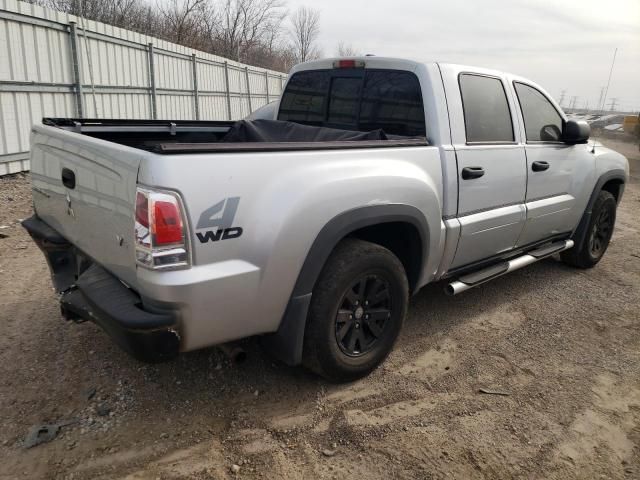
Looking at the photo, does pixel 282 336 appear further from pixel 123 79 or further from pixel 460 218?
→ pixel 123 79

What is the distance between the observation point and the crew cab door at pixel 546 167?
4.12 meters

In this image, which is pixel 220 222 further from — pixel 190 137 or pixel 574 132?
pixel 574 132

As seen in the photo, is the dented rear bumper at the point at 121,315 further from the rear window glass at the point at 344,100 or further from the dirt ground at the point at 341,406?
the rear window glass at the point at 344,100

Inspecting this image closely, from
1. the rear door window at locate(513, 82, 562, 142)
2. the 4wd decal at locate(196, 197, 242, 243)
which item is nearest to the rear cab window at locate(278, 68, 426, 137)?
the rear door window at locate(513, 82, 562, 142)

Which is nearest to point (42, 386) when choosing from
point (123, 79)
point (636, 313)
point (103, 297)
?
point (103, 297)

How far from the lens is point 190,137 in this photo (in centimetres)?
423

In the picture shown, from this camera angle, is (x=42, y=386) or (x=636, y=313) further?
(x=636, y=313)

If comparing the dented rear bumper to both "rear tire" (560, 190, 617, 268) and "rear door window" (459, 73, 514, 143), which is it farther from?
"rear tire" (560, 190, 617, 268)

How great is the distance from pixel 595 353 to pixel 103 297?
3.28 m

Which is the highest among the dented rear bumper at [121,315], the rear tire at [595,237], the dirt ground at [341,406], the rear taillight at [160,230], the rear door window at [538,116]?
the rear door window at [538,116]

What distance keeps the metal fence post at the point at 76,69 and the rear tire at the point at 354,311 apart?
24.7ft

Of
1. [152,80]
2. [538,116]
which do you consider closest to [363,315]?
[538,116]

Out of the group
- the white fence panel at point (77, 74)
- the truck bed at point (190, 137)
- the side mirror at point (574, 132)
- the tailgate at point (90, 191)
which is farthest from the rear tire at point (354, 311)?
the white fence panel at point (77, 74)

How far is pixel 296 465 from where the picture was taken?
2381 millimetres
